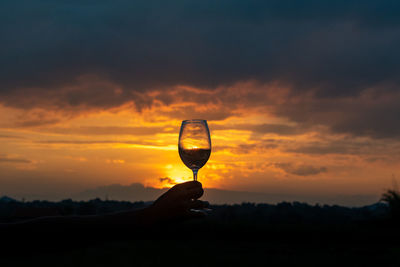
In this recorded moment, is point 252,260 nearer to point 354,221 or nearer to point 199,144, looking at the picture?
point 354,221

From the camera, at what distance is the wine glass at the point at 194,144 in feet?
10.2

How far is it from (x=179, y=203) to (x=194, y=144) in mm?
892

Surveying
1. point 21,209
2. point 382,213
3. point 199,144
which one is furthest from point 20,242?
point 382,213

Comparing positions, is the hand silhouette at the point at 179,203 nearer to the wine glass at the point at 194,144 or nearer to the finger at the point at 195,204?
the finger at the point at 195,204

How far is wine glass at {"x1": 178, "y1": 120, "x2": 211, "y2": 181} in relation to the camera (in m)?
3.10

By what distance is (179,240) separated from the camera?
960 centimetres

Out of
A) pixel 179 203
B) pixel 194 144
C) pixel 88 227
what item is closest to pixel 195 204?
pixel 179 203

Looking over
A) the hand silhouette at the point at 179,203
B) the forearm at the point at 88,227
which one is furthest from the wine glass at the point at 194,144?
the forearm at the point at 88,227

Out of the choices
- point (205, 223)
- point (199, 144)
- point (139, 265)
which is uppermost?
point (199, 144)

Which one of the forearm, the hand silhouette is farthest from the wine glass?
the forearm

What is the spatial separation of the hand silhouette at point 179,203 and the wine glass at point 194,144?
2.55 ft

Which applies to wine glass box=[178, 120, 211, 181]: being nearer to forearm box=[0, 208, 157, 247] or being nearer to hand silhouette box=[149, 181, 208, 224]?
hand silhouette box=[149, 181, 208, 224]

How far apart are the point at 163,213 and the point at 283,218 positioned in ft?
28.6

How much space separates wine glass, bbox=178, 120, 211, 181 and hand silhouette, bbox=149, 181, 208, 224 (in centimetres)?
78
